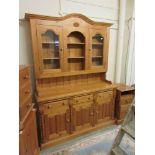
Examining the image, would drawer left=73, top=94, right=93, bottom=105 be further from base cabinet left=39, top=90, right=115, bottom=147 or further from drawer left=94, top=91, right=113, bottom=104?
drawer left=94, top=91, right=113, bottom=104

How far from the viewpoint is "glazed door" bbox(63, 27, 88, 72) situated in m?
2.25

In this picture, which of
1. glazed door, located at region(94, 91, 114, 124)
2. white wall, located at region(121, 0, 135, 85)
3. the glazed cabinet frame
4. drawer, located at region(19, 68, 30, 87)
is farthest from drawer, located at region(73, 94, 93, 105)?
white wall, located at region(121, 0, 135, 85)

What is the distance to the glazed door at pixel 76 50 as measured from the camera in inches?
88.4

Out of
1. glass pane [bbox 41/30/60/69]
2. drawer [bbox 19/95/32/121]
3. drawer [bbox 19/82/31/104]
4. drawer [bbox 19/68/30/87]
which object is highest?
glass pane [bbox 41/30/60/69]

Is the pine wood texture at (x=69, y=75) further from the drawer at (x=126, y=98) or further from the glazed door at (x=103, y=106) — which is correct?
the drawer at (x=126, y=98)

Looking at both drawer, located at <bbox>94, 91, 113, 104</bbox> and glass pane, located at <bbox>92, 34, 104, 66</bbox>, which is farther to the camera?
glass pane, located at <bbox>92, 34, 104, 66</bbox>

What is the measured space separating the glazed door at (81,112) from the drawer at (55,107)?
139 mm

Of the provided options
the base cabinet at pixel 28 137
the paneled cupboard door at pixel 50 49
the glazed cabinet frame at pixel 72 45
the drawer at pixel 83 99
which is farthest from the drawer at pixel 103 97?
the base cabinet at pixel 28 137

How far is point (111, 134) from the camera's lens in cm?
241

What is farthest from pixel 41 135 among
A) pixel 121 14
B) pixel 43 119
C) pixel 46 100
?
pixel 121 14

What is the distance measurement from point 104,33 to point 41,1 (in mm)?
1191
